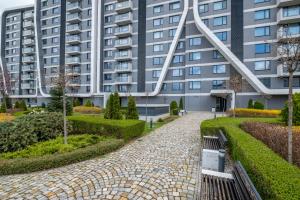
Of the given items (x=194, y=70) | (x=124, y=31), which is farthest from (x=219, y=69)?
(x=124, y=31)

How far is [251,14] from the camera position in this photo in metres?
30.3

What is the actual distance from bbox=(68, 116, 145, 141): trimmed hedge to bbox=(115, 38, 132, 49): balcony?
2972 cm

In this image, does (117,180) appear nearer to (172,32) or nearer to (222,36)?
(222,36)

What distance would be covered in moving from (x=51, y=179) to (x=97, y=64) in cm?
3992

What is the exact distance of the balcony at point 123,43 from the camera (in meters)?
40.4

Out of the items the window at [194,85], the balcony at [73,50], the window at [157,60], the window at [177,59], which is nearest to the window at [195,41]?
the window at [177,59]

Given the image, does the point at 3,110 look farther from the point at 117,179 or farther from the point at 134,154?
the point at 117,179

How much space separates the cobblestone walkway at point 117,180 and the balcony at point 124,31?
3597 centimetres

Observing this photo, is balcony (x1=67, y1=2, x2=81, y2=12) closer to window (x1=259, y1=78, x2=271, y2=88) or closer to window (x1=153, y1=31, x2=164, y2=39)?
window (x1=153, y1=31, x2=164, y2=39)

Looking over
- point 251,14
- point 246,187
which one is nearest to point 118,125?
point 246,187

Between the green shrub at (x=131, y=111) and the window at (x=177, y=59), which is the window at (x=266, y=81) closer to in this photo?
the window at (x=177, y=59)

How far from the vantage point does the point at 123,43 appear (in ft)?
134

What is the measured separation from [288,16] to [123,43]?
94.7ft

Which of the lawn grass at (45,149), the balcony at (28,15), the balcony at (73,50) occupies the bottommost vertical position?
the lawn grass at (45,149)
